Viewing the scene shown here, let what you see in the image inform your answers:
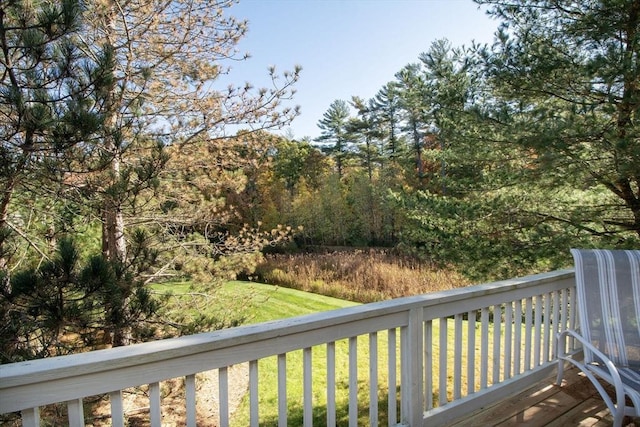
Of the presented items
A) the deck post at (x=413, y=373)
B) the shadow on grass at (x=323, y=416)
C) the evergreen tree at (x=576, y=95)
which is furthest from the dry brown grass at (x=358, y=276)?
the deck post at (x=413, y=373)

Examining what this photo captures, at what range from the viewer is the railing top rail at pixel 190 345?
3.37 ft

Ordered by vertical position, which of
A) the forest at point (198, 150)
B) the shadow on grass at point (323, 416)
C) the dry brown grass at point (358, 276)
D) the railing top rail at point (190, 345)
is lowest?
the shadow on grass at point (323, 416)

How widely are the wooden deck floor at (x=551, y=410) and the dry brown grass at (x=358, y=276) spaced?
5668 mm

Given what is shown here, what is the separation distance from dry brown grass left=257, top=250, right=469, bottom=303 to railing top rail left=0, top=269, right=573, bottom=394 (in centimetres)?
681

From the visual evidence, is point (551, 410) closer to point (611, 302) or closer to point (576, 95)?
point (611, 302)

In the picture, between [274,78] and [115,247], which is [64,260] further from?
[274,78]

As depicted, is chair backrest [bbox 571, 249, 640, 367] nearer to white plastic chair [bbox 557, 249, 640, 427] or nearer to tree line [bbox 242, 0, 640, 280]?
white plastic chair [bbox 557, 249, 640, 427]

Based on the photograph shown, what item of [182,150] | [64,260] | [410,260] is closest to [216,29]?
[182,150]

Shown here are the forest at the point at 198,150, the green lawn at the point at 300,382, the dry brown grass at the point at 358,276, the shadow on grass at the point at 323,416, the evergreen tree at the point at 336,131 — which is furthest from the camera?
the evergreen tree at the point at 336,131

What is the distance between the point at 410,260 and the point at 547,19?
890cm

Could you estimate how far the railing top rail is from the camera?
40.5 inches

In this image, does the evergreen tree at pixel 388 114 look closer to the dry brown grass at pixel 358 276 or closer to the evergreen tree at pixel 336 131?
the evergreen tree at pixel 336 131

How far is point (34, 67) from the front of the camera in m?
2.41

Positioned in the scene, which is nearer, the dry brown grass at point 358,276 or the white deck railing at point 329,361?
the white deck railing at point 329,361
